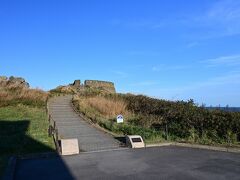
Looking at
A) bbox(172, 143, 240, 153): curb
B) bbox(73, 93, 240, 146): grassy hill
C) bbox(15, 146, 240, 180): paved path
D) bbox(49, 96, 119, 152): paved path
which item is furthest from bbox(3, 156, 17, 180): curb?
bbox(172, 143, 240, 153): curb

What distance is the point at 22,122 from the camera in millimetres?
20766

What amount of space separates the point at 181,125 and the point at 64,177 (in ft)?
31.3

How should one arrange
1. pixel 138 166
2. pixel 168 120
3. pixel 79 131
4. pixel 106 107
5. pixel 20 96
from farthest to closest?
1. pixel 20 96
2. pixel 106 107
3. pixel 168 120
4. pixel 79 131
5. pixel 138 166

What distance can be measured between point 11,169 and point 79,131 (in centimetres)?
804

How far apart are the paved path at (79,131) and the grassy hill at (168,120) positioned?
843 millimetres

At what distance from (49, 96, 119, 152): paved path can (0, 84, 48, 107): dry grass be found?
1411 mm

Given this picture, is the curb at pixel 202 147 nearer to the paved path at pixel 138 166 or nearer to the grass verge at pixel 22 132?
the paved path at pixel 138 166

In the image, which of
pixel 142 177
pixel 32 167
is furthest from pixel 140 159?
pixel 32 167

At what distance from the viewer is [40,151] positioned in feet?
49.6

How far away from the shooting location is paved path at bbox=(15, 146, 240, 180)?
1070 cm

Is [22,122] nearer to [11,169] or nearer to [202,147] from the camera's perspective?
[11,169]

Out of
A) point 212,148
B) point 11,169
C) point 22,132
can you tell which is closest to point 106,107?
point 22,132

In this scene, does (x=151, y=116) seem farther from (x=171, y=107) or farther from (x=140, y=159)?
(x=140, y=159)

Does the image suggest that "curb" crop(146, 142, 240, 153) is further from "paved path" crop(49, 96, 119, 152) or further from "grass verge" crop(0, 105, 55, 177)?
"grass verge" crop(0, 105, 55, 177)
